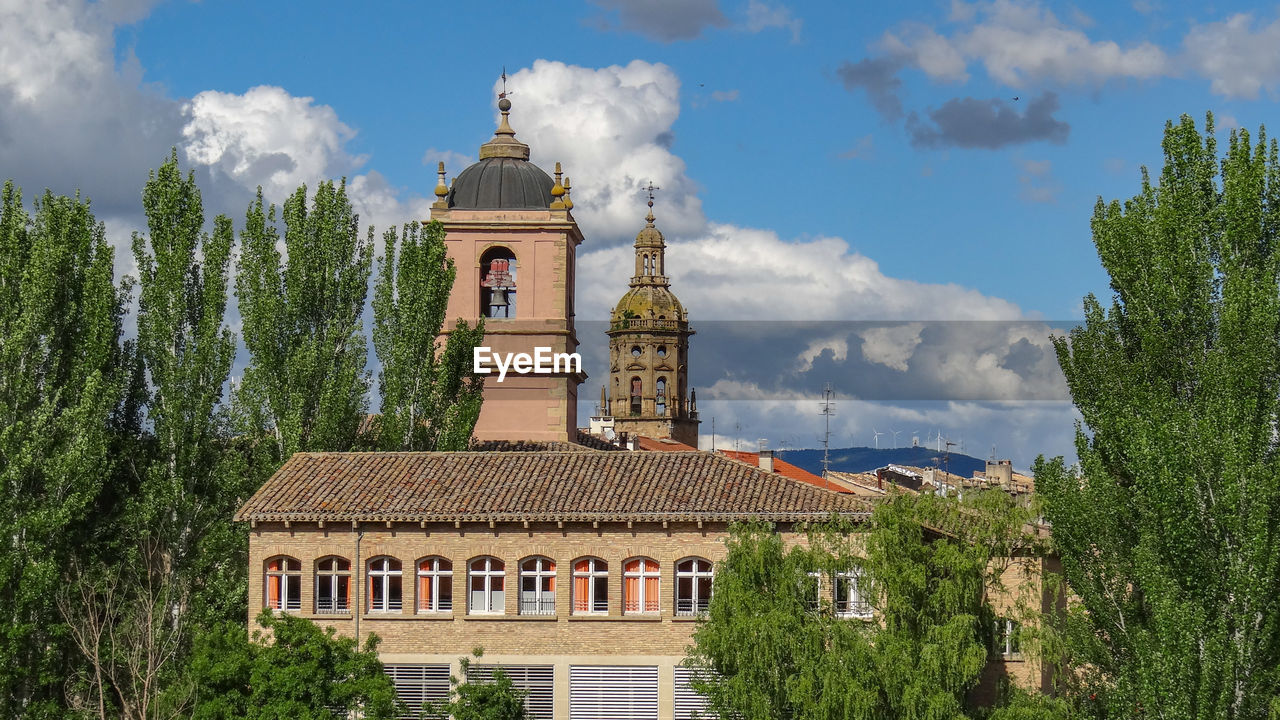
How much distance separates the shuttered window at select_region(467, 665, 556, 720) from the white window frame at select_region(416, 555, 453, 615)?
1.41m

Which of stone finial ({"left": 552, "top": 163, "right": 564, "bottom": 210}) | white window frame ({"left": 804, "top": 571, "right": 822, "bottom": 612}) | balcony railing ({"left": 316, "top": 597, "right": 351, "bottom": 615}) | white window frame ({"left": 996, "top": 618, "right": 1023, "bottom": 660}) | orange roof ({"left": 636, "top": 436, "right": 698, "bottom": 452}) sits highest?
stone finial ({"left": 552, "top": 163, "right": 564, "bottom": 210})

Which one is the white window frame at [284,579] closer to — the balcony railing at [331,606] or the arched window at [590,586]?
the balcony railing at [331,606]

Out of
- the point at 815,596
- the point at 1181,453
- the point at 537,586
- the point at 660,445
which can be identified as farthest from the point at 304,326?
the point at 660,445

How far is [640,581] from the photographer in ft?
125

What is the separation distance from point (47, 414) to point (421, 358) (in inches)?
394

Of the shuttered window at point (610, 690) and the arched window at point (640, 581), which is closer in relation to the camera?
the shuttered window at point (610, 690)

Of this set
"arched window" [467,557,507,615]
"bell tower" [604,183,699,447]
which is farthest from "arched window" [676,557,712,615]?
"bell tower" [604,183,699,447]

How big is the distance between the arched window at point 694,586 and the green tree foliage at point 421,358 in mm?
9787

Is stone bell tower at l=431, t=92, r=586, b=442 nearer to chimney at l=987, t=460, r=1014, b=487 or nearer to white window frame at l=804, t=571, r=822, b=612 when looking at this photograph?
chimney at l=987, t=460, r=1014, b=487

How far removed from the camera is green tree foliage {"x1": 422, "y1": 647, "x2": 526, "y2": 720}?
36.4 metres

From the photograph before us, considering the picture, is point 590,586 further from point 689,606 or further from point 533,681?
point 533,681

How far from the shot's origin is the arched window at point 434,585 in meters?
38.4

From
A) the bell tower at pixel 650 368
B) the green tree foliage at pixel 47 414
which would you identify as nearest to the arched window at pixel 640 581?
the green tree foliage at pixel 47 414

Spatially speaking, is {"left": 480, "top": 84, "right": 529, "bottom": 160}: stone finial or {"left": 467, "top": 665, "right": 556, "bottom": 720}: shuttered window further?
{"left": 480, "top": 84, "right": 529, "bottom": 160}: stone finial
